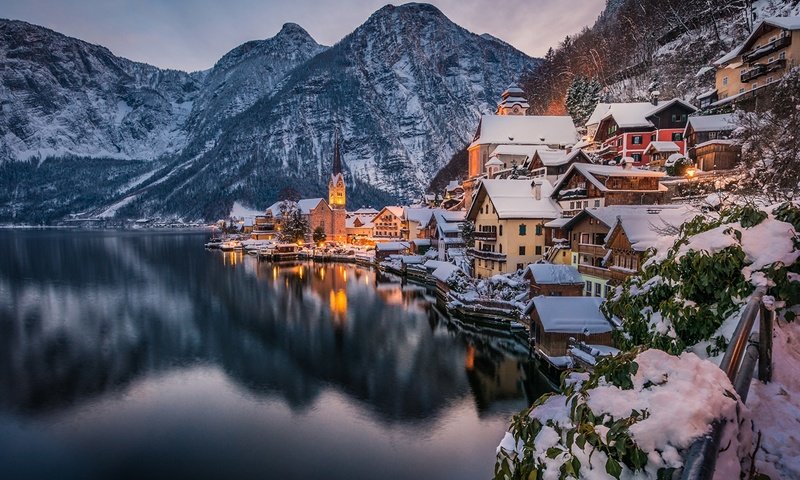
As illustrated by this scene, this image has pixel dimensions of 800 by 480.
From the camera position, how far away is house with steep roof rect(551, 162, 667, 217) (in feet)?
99.6

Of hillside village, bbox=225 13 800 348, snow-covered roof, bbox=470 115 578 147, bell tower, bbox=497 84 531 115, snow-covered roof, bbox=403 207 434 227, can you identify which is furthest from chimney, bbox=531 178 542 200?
bell tower, bbox=497 84 531 115

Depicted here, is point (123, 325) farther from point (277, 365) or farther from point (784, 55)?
point (784, 55)

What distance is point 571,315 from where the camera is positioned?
73.7ft

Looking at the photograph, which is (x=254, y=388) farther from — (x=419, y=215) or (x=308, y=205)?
(x=308, y=205)

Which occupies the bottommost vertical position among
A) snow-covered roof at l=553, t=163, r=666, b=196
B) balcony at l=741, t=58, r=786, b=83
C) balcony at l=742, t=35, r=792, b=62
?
snow-covered roof at l=553, t=163, r=666, b=196

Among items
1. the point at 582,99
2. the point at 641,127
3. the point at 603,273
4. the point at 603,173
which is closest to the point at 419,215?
the point at 582,99

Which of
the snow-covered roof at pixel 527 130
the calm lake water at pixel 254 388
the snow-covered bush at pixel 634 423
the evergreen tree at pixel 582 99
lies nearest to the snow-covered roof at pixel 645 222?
the calm lake water at pixel 254 388

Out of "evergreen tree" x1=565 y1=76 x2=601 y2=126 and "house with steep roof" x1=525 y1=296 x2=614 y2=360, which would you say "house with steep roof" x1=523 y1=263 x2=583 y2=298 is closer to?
"house with steep roof" x1=525 y1=296 x2=614 y2=360

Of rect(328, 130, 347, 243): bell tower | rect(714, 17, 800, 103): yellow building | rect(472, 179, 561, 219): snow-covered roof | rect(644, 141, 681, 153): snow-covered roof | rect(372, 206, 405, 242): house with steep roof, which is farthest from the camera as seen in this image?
rect(328, 130, 347, 243): bell tower

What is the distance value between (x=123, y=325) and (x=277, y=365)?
19.8m

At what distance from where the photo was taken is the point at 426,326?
33969 millimetres

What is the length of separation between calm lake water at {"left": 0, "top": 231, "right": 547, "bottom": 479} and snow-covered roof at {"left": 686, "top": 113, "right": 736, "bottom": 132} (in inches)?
1013

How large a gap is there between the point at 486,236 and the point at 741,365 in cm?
3663

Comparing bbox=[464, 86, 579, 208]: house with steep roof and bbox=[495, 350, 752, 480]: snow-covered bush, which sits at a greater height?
bbox=[464, 86, 579, 208]: house with steep roof
